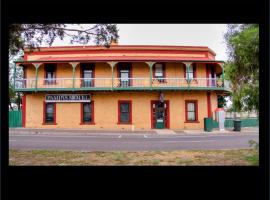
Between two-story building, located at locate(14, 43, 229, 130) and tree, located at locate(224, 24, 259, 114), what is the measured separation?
52.5 feet

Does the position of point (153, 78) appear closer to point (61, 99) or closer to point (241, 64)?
point (61, 99)

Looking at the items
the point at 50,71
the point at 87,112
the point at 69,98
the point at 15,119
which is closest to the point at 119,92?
the point at 87,112

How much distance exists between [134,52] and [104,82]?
3780mm

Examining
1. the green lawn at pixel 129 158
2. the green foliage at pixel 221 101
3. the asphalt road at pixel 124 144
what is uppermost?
the green foliage at pixel 221 101

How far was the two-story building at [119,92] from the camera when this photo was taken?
23.0m

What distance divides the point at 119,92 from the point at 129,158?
13837mm

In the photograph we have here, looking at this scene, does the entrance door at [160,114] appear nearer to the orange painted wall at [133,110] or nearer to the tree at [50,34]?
the orange painted wall at [133,110]

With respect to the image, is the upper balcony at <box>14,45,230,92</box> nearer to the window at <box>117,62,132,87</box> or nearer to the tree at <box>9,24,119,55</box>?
the window at <box>117,62,132,87</box>

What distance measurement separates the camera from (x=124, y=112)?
23188mm

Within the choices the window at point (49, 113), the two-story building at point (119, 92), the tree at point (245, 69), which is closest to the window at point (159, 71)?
the two-story building at point (119, 92)

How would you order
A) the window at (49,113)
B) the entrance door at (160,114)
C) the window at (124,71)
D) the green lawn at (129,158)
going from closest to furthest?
1. the green lawn at (129,158)
2. the entrance door at (160,114)
3. the window at (49,113)
4. the window at (124,71)

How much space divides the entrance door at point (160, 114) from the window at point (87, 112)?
4.89 m

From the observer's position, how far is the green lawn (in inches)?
344
